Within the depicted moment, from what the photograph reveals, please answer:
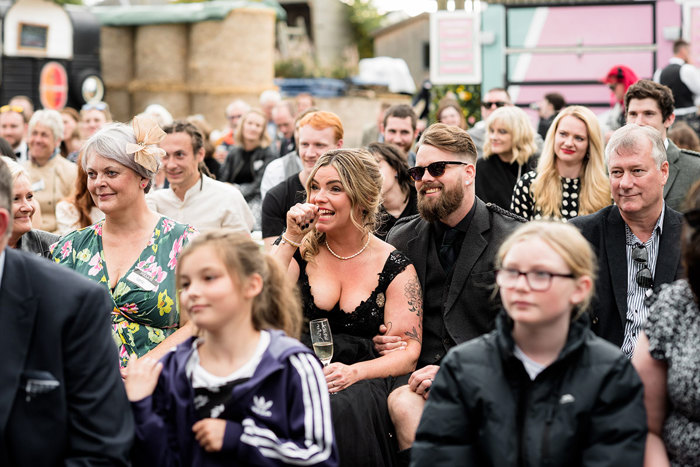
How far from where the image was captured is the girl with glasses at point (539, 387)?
8.66 ft

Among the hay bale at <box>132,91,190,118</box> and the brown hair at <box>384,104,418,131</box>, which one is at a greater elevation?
A: the hay bale at <box>132,91,190,118</box>

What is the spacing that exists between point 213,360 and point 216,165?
20.9 ft

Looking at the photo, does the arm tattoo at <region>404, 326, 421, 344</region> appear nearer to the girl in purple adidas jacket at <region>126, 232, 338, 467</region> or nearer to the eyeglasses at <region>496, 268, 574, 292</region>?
the girl in purple adidas jacket at <region>126, 232, 338, 467</region>

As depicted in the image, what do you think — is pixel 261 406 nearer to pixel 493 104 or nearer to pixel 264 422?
pixel 264 422

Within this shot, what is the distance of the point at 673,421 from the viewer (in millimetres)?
2734

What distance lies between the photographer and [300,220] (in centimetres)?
411

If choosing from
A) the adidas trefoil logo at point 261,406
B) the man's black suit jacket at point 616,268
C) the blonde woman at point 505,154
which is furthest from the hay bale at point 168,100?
the adidas trefoil logo at point 261,406

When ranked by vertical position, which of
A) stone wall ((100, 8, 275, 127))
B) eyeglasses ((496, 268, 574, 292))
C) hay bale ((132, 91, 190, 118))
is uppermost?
stone wall ((100, 8, 275, 127))

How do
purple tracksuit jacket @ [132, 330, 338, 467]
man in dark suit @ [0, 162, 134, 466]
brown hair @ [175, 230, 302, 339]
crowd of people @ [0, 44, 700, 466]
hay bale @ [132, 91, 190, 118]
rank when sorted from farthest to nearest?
hay bale @ [132, 91, 190, 118] → brown hair @ [175, 230, 302, 339] → purple tracksuit jacket @ [132, 330, 338, 467] → crowd of people @ [0, 44, 700, 466] → man in dark suit @ [0, 162, 134, 466]

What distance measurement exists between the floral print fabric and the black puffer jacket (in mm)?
1594

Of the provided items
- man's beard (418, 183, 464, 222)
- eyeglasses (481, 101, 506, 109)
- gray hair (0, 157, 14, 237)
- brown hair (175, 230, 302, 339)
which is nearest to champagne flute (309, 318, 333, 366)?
brown hair (175, 230, 302, 339)

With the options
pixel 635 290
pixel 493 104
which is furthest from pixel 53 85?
pixel 635 290

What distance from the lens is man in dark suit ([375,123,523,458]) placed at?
4.24 m

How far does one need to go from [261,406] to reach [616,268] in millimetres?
1895
